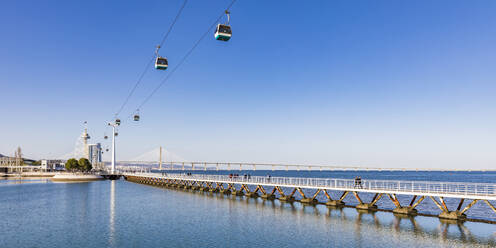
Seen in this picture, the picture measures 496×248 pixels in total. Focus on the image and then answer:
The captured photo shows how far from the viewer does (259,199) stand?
59.1 metres

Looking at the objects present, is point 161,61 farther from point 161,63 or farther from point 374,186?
point 374,186

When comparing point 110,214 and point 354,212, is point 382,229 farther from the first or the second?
point 110,214

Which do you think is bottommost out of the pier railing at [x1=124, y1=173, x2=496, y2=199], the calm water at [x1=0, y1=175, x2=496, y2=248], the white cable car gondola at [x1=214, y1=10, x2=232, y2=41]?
the calm water at [x1=0, y1=175, x2=496, y2=248]

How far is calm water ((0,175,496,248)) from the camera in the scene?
27.9 m

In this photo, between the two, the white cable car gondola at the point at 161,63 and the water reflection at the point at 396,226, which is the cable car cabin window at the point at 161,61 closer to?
the white cable car gondola at the point at 161,63

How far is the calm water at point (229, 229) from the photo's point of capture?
91.7 ft

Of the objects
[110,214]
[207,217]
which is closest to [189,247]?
[207,217]

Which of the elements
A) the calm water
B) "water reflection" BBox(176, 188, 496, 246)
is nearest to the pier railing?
"water reflection" BBox(176, 188, 496, 246)

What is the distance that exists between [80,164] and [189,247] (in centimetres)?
17022

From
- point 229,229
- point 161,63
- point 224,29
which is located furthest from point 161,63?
point 229,229

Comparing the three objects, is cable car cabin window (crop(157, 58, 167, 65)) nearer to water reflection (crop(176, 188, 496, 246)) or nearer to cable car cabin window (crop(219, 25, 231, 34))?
cable car cabin window (crop(219, 25, 231, 34))

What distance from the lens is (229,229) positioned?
109 feet

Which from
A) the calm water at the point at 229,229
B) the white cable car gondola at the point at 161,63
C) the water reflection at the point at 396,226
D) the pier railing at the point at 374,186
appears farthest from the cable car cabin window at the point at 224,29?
the pier railing at the point at 374,186

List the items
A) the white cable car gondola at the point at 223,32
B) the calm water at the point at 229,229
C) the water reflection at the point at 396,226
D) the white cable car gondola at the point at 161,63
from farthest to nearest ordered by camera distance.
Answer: the white cable car gondola at the point at 161,63 < the water reflection at the point at 396,226 < the calm water at the point at 229,229 < the white cable car gondola at the point at 223,32
